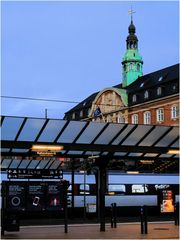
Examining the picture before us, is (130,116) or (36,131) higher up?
(130,116)

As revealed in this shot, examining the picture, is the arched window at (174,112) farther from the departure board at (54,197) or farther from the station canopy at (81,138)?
the departure board at (54,197)

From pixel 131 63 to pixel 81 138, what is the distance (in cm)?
8753

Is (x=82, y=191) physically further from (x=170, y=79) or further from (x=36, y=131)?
(x=170, y=79)

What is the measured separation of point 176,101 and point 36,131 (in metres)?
62.2

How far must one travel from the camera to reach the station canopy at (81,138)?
1592 centimetres

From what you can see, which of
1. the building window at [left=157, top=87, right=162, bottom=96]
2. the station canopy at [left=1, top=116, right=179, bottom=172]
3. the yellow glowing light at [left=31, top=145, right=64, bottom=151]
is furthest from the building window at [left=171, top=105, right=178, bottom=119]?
the yellow glowing light at [left=31, top=145, right=64, bottom=151]

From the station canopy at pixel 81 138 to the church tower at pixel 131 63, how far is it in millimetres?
83993

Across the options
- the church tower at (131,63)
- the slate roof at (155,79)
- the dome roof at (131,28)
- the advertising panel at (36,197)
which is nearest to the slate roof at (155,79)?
the slate roof at (155,79)

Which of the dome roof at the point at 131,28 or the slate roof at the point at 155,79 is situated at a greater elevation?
the dome roof at the point at 131,28

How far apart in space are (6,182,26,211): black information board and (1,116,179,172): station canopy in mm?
1273

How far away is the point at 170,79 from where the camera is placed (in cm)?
8106

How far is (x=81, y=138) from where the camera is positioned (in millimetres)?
17109

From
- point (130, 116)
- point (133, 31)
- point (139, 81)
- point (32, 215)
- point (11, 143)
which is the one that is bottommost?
point (32, 215)

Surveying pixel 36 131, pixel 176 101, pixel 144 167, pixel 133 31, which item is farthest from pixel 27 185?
pixel 133 31
